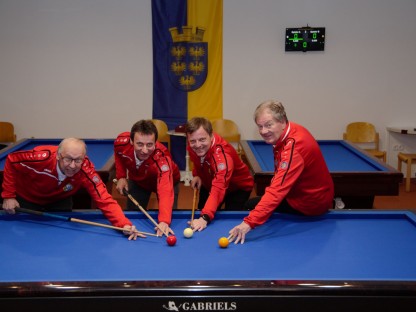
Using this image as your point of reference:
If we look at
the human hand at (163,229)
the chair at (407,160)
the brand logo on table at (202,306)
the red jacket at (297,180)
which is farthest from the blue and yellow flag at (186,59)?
the brand logo on table at (202,306)

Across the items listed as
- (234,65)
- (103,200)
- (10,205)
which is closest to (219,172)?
(103,200)

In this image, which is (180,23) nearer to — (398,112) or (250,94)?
(250,94)

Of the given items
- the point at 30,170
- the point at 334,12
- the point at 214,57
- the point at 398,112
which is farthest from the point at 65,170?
the point at 398,112

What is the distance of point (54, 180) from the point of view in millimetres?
2664

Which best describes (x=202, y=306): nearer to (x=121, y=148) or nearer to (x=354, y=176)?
(x=121, y=148)

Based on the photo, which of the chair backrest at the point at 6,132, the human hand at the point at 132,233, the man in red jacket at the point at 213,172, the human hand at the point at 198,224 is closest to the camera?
the human hand at the point at 132,233

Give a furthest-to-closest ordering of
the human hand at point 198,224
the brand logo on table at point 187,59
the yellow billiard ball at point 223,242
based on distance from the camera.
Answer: the brand logo on table at point 187,59, the human hand at point 198,224, the yellow billiard ball at point 223,242

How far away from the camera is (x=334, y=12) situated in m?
5.59

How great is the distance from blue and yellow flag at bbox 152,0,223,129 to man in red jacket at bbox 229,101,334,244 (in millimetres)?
3531

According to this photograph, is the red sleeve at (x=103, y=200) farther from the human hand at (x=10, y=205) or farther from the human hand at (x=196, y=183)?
the human hand at (x=196, y=183)

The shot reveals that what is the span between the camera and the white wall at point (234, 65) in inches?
221

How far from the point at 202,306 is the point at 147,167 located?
154 cm

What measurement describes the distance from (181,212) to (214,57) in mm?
3676

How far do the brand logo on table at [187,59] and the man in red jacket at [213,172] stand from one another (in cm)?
280
